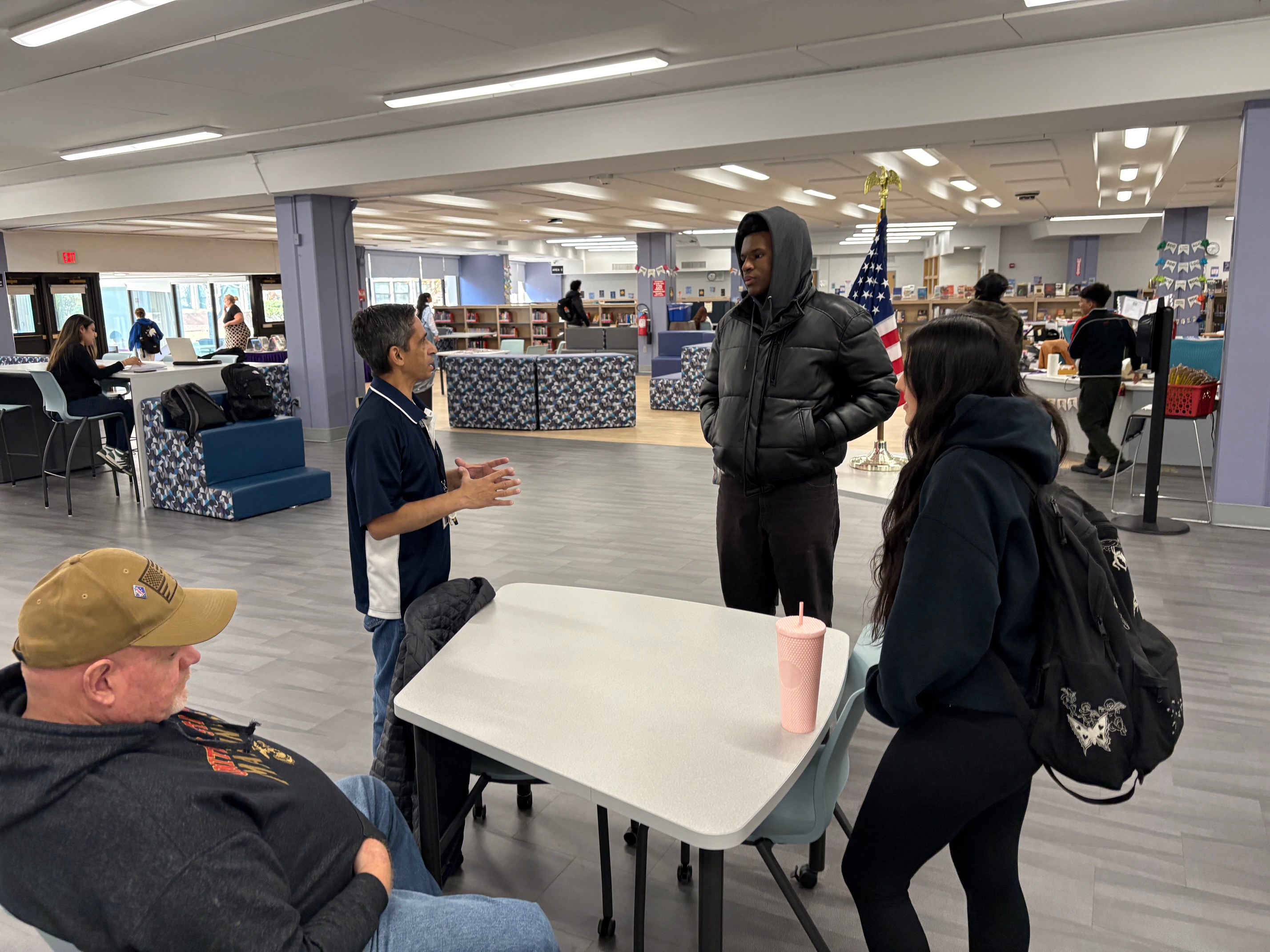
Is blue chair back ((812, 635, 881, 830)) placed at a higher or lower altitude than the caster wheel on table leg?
higher

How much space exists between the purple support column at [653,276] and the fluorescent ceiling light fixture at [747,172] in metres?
6.99

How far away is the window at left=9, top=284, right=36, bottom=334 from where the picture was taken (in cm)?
1472

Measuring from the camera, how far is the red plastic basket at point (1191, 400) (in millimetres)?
5699

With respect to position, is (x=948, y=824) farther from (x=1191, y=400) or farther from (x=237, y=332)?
(x=237, y=332)

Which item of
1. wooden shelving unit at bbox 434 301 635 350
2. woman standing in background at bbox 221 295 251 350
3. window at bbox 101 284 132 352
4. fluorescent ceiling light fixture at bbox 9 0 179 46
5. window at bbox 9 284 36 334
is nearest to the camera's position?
fluorescent ceiling light fixture at bbox 9 0 179 46

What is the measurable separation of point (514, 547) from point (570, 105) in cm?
406

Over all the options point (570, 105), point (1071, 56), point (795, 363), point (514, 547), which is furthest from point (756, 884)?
point (570, 105)

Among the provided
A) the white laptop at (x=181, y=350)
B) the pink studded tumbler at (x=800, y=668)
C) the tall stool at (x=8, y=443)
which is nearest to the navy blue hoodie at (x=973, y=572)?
the pink studded tumbler at (x=800, y=668)

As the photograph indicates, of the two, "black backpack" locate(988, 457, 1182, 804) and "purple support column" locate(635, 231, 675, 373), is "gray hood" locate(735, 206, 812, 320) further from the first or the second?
"purple support column" locate(635, 231, 675, 373)

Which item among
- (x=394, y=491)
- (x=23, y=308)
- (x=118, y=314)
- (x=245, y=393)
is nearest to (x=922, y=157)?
(x=245, y=393)

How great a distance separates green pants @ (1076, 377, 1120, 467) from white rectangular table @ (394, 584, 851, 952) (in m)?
6.05

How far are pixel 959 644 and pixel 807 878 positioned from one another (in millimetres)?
1136

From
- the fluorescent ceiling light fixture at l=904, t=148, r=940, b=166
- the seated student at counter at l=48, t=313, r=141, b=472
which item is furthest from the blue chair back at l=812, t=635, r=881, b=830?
the fluorescent ceiling light fixture at l=904, t=148, r=940, b=166

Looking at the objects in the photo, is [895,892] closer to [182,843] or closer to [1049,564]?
[1049,564]
